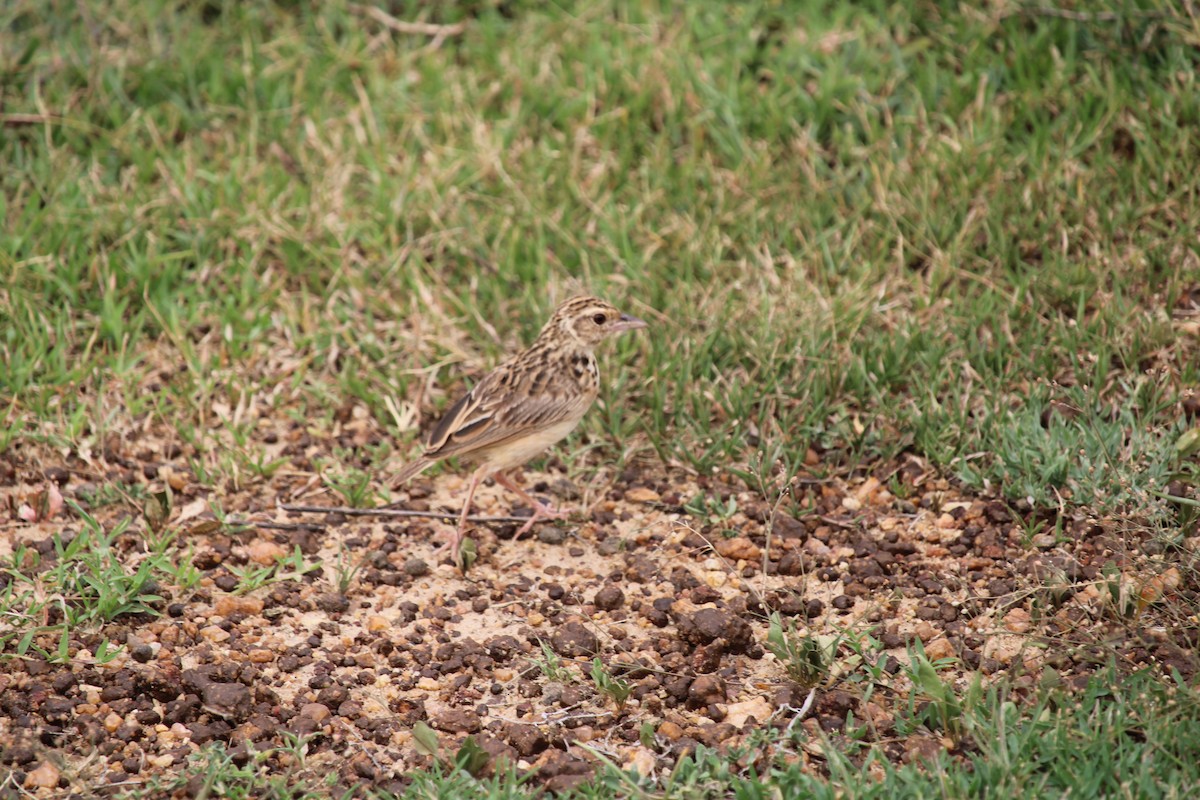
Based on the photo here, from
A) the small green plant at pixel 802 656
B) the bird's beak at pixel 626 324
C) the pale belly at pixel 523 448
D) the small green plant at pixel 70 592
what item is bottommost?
the small green plant at pixel 70 592

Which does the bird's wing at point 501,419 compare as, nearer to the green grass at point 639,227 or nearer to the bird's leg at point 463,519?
the bird's leg at point 463,519

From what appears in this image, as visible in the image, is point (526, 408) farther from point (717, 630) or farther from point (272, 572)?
point (717, 630)

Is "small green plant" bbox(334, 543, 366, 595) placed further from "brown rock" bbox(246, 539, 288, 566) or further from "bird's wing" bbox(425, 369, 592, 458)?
"bird's wing" bbox(425, 369, 592, 458)

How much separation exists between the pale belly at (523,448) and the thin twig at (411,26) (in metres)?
4.07

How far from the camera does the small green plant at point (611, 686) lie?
4.77 meters

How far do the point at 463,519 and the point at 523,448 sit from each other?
0.39 metres

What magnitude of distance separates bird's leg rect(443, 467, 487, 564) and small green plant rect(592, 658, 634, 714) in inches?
40.6

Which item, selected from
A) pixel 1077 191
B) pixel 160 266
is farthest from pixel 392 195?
pixel 1077 191

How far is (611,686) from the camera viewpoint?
4777 millimetres

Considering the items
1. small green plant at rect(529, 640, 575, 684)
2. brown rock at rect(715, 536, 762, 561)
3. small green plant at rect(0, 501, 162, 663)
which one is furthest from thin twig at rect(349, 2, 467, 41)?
small green plant at rect(529, 640, 575, 684)

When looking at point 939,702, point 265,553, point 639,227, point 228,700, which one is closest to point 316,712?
point 228,700

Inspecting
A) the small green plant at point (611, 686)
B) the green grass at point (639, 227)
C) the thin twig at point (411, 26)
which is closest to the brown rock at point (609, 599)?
the small green plant at point (611, 686)

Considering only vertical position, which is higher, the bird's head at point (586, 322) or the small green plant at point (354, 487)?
the bird's head at point (586, 322)

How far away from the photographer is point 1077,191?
7.25m
